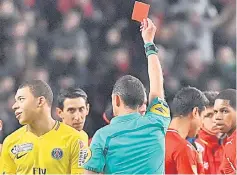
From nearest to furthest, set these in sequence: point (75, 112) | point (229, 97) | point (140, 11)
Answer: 1. point (140, 11)
2. point (75, 112)
3. point (229, 97)

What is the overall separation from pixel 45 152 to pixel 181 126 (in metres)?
0.99

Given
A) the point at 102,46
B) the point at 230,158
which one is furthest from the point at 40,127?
the point at 102,46

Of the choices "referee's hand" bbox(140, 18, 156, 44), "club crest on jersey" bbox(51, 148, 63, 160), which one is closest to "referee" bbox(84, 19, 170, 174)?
"referee's hand" bbox(140, 18, 156, 44)

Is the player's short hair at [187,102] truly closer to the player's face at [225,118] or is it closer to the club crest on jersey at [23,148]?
the player's face at [225,118]

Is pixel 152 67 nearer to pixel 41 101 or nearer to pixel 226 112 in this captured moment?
pixel 41 101

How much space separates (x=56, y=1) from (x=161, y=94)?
287 centimetres

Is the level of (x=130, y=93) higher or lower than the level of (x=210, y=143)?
higher

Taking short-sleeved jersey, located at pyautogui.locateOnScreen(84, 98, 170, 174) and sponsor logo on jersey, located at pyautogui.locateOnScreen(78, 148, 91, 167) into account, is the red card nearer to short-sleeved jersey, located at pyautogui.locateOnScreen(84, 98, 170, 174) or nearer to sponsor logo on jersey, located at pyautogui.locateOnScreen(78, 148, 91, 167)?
short-sleeved jersey, located at pyautogui.locateOnScreen(84, 98, 170, 174)

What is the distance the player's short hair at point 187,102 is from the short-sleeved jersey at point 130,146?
100 centimetres

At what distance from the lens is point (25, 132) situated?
388 cm

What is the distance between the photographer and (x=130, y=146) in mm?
3248

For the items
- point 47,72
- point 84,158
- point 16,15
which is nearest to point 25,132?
point 84,158

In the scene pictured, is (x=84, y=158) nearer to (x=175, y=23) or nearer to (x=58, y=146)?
(x=58, y=146)

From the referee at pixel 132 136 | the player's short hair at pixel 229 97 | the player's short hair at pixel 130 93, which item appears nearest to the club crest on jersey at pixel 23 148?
the referee at pixel 132 136
